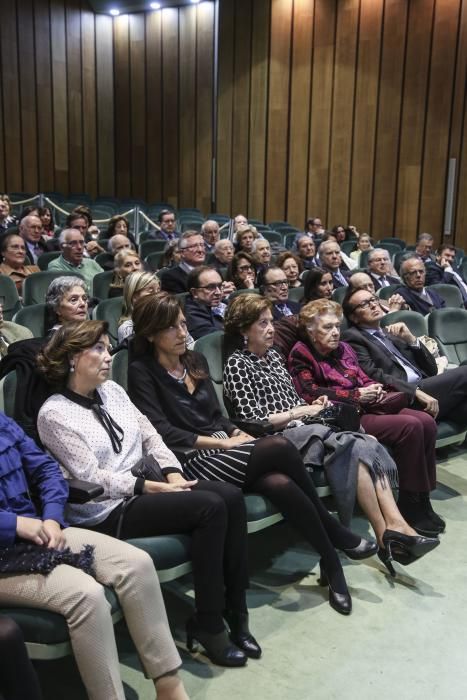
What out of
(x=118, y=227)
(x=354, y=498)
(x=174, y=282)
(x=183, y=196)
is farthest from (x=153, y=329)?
(x=183, y=196)

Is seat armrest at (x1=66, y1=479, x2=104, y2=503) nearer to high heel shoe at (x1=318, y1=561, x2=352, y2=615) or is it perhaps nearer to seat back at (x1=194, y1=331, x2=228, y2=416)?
high heel shoe at (x1=318, y1=561, x2=352, y2=615)

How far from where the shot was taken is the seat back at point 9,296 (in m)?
3.86

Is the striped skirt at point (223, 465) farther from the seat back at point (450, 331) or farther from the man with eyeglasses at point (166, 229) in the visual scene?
the man with eyeglasses at point (166, 229)

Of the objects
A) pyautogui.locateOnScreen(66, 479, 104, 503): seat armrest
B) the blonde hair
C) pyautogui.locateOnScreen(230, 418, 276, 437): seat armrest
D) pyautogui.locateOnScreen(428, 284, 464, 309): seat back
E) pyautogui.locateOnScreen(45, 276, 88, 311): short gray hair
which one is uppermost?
pyautogui.locateOnScreen(45, 276, 88, 311): short gray hair

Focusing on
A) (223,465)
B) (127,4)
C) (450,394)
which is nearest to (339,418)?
(223,465)

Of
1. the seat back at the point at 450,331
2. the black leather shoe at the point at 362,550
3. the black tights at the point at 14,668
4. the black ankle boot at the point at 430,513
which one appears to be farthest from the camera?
the seat back at the point at 450,331

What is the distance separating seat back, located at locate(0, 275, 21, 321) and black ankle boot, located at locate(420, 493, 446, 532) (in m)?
2.32

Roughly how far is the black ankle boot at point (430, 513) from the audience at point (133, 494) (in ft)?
3.43

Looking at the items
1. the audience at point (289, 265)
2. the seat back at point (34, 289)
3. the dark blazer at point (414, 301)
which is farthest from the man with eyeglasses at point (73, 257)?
the dark blazer at point (414, 301)

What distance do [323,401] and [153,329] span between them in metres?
0.77

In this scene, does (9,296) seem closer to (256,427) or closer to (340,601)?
(256,427)

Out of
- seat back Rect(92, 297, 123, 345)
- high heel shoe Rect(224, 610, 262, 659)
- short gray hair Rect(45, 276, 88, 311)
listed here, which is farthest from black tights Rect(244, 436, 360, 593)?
seat back Rect(92, 297, 123, 345)

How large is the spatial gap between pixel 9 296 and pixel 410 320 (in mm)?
2177

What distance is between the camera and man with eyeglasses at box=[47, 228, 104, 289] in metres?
4.43
